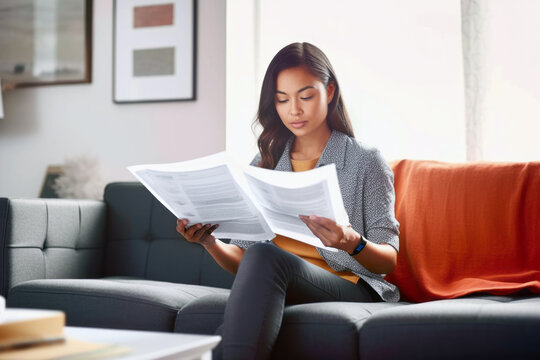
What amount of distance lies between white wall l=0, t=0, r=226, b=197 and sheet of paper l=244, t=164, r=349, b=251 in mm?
1413

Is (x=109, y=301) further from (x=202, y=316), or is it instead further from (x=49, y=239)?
(x=49, y=239)

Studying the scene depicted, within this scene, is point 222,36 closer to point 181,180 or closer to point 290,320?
point 181,180

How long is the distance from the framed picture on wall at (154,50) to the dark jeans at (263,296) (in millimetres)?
1541

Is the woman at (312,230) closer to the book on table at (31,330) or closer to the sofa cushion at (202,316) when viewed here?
the sofa cushion at (202,316)

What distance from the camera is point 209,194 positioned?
1.54 metres

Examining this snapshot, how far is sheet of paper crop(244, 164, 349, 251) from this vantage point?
1.31 meters

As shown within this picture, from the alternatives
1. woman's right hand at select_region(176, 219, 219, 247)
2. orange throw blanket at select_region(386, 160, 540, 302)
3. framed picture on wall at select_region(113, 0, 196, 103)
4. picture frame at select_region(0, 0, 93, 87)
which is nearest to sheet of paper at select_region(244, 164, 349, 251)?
woman's right hand at select_region(176, 219, 219, 247)

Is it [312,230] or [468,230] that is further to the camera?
[468,230]

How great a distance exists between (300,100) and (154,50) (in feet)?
4.30

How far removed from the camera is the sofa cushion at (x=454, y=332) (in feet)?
4.27

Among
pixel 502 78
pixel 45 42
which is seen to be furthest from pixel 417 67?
pixel 45 42

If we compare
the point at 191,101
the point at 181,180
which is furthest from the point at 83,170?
the point at 181,180

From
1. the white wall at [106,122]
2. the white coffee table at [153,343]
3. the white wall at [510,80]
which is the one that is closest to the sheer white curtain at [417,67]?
the white wall at [510,80]

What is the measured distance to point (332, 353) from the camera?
145 centimetres
